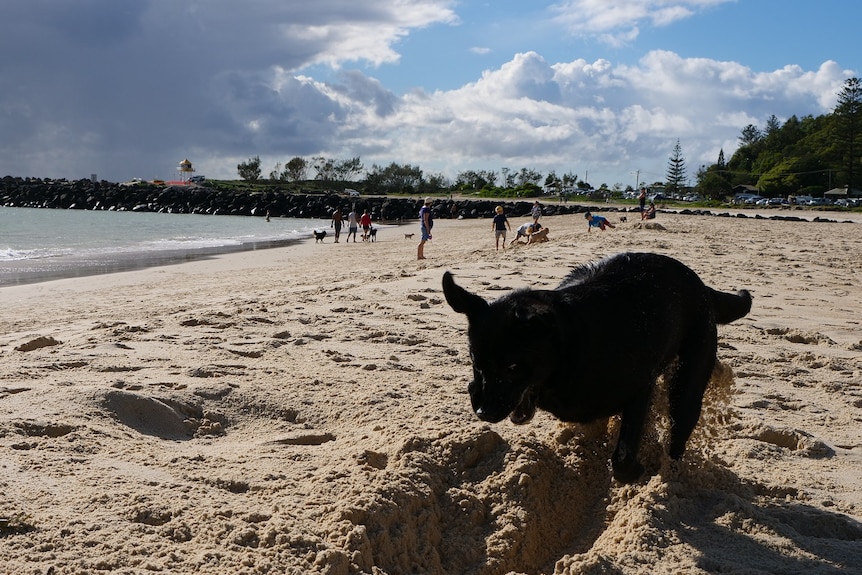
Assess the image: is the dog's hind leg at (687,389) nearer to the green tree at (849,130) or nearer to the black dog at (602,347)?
the black dog at (602,347)

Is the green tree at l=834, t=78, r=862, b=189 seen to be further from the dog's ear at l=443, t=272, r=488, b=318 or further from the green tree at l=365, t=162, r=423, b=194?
the dog's ear at l=443, t=272, r=488, b=318

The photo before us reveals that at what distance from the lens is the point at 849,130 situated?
83125mm

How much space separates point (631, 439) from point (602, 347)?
1.71ft

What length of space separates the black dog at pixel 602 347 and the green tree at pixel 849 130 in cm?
8961

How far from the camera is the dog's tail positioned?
471cm

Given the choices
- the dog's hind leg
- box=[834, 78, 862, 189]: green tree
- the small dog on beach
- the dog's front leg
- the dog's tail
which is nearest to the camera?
the dog's front leg

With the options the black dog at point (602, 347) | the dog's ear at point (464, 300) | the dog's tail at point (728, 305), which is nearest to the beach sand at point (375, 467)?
the black dog at point (602, 347)

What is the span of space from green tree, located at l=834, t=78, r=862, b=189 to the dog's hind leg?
89.5 metres

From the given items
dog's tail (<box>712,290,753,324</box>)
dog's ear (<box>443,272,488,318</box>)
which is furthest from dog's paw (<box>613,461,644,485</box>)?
dog's tail (<box>712,290,753,324</box>)

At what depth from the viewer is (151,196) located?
9106cm

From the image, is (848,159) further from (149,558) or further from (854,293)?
(149,558)

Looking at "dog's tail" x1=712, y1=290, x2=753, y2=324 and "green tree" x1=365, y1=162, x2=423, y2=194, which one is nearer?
"dog's tail" x1=712, y1=290, x2=753, y2=324

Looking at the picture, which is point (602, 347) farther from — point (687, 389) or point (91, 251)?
point (91, 251)

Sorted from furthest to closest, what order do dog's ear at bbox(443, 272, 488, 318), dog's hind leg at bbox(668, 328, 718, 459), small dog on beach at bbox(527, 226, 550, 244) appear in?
small dog on beach at bbox(527, 226, 550, 244), dog's hind leg at bbox(668, 328, 718, 459), dog's ear at bbox(443, 272, 488, 318)
